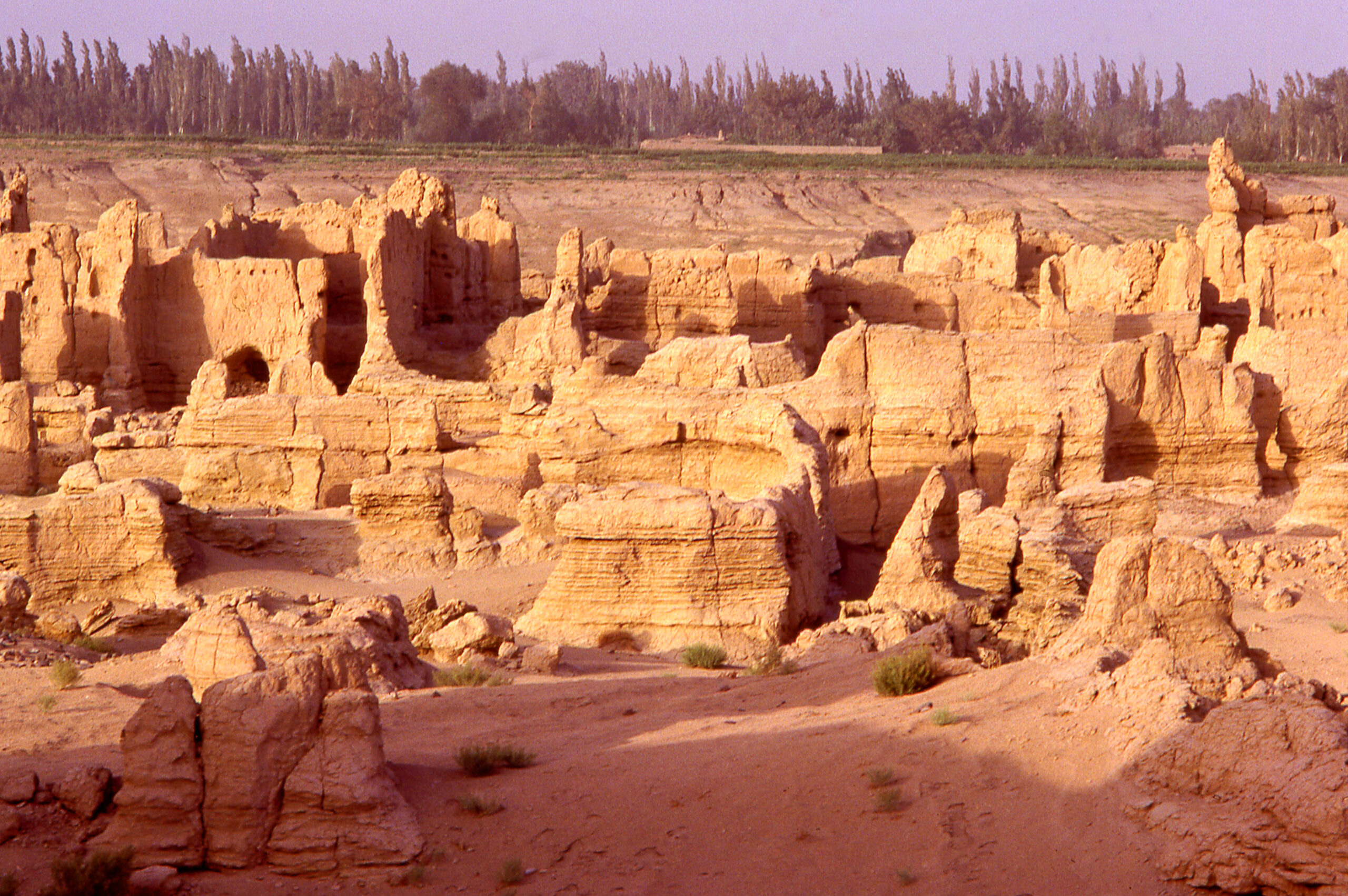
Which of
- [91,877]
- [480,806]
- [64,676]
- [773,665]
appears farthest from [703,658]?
[91,877]

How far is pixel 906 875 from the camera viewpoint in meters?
7.06

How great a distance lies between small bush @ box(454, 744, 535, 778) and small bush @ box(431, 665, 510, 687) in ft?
7.88

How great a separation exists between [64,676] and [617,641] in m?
4.73

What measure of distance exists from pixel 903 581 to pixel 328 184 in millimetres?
44817

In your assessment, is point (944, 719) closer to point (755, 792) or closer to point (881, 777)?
point (881, 777)

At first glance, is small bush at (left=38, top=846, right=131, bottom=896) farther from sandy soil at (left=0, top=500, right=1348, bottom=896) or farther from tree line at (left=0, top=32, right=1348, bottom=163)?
tree line at (left=0, top=32, right=1348, bottom=163)

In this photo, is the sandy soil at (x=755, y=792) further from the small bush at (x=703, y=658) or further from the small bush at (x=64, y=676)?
the small bush at (x=703, y=658)

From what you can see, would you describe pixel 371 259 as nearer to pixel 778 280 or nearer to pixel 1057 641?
pixel 778 280

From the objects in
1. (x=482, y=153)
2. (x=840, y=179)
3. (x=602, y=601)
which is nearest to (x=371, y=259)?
(x=602, y=601)

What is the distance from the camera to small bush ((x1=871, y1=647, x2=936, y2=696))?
30.6ft

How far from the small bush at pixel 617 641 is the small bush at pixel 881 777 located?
6143mm

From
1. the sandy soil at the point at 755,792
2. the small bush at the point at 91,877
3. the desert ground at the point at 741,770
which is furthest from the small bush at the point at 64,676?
the small bush at the point at 91,877

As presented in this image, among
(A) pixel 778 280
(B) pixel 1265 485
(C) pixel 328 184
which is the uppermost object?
(C) pixel 328 184

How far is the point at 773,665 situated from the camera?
1200cm
